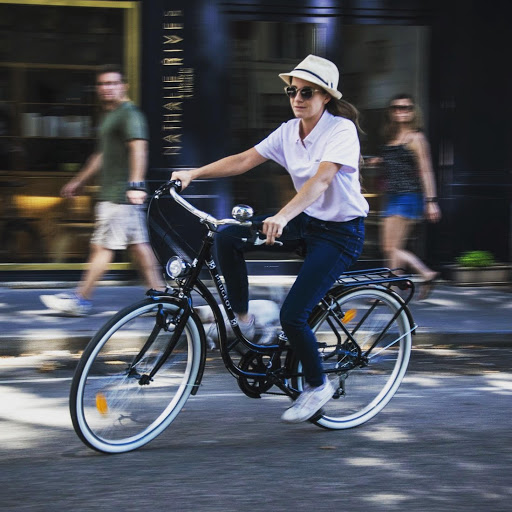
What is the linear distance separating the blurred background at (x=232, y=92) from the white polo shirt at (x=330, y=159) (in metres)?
4.79

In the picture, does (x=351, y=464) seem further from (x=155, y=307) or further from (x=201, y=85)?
(x=201, y=85)

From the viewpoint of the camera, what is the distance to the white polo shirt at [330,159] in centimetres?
424

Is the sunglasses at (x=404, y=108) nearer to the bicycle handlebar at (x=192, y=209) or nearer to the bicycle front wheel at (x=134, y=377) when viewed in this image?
the bicycle handlebar at (x=192, y=209)

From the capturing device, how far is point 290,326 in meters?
4.36

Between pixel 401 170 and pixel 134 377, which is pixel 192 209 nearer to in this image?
pixel 134 377

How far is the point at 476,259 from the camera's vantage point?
961cm

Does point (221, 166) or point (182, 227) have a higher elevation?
point (221, 166)

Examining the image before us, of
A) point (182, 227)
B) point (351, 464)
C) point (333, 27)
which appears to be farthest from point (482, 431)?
point (333, 27)

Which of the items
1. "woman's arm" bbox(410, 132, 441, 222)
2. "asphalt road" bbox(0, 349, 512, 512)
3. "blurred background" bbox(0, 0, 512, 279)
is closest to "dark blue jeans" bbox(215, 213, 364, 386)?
"asphalt road" bbox(0, 349, 512, 512)

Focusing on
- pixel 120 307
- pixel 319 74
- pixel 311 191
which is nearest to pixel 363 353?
pixel 311 191

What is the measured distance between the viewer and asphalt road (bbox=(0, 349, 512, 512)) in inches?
147

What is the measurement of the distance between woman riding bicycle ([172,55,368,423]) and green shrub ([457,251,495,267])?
5321 millimetres

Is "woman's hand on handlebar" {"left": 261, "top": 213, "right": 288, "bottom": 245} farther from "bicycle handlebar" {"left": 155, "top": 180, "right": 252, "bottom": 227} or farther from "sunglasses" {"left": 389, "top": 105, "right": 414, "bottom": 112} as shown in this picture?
"sunglasses" {"left": 389, "top": 105, "right": 414, "bottom": 112}

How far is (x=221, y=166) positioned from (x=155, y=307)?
2.86 ft
